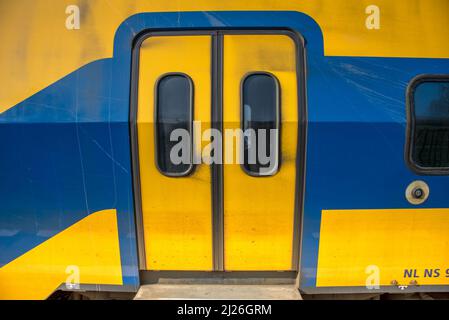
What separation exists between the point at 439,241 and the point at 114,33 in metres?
2.73

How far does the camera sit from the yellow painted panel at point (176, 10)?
2199mm

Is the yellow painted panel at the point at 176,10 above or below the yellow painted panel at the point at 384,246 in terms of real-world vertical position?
above

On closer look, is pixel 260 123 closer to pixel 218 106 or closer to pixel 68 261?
pixel 218 106

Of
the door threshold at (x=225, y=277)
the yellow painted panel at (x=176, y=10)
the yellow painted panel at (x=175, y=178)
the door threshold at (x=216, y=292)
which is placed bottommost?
the door threshold at (x=216, y=292)

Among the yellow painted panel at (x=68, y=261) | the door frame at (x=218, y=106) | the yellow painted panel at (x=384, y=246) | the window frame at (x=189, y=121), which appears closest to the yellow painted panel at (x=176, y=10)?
the door frame at (x=218, y=106)

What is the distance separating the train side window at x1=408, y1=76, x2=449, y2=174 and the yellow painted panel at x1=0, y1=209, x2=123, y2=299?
2193 millimetres

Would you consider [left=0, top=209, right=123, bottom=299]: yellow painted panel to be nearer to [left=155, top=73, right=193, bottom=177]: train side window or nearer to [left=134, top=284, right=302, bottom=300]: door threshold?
[left=134, top=284, right=302, bottom=300]: door threshold

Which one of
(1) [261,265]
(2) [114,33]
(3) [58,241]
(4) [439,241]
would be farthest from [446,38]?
(3) [58,241]

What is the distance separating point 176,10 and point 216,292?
6.60 ft

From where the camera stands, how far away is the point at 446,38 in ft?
7.29

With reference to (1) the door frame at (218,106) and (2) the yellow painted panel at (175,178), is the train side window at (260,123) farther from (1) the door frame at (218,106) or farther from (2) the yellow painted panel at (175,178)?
(2) the yellow painted panel at (175,178)

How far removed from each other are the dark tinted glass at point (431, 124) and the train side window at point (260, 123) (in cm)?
97

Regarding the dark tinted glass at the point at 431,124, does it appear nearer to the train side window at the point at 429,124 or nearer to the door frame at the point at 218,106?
the train side window at the point at 429,124

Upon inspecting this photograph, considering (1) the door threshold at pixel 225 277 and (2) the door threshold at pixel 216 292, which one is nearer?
(2) the door threshold at pixel 216 292
